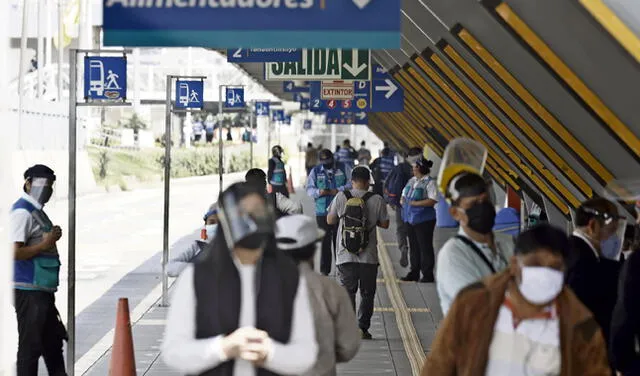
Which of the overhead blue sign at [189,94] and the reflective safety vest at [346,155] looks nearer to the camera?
the overhead blue sign at [189,94]

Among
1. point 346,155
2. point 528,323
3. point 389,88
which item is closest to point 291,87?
point 389,88

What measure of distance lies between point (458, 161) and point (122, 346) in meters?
3.98

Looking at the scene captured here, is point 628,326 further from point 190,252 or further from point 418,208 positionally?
point 418,208

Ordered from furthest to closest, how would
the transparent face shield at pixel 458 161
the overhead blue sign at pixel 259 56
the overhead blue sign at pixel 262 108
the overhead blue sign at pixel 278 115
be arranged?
the overhead blue sign at pixel 278 115, the overhead blue sign at pixel 262 108, the overhead blue sign at pixel 259 56, the transparent face shield at pixel 458 161

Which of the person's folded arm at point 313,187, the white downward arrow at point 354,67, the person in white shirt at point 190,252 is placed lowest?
the person's folded arm at point 313,187

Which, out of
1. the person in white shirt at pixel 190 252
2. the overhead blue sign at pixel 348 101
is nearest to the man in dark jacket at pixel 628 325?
the person in white shirt at pixel 190 252

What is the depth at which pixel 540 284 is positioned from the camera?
5766mm

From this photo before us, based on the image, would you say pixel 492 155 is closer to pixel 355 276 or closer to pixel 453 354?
pixel 355 276

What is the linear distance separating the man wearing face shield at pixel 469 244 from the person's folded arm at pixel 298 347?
3.09 ft

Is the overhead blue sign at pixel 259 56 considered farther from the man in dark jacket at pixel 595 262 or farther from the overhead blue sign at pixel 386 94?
the man in dark jacket at pixel 595 262

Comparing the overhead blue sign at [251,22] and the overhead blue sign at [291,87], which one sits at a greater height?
the overhead blue sign at [251,22]

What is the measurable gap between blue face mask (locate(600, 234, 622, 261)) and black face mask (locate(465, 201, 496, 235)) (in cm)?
164

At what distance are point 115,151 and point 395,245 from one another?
39.4 metres

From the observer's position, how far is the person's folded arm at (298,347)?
5688 mm
